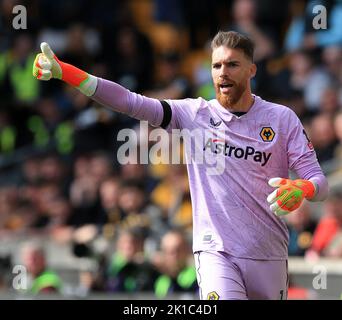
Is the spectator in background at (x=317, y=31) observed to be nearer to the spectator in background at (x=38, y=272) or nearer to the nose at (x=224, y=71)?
the spectator in background at (x=38, y=272)

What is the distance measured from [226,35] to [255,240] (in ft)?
4.70

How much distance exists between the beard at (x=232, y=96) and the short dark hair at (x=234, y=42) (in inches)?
9.0

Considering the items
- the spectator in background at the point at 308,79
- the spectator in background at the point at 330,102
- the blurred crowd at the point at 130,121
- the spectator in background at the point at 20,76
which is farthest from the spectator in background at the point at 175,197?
the spectator in background at the point at 20,76

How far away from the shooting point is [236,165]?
7742 mm

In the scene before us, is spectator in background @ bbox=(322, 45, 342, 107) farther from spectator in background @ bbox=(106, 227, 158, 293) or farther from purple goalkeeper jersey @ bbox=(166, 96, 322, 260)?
purple goalkeeper jersey @ bbox=(166, 96, 322, 260)

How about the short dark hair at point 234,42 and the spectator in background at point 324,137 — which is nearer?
the short dark hair at point 234,42

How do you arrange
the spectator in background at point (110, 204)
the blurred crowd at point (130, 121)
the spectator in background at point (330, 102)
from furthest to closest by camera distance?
the spectator in background at point (110, 204) < the spectator in background at point (330, 102) < the blurred crowd at point (130, 121)

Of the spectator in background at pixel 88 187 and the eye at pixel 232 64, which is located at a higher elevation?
the eye at pixel 232 64

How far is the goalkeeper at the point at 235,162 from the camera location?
7.64m

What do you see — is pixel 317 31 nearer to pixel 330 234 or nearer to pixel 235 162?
pixel 330 234

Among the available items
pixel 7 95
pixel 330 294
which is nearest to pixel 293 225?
pixel 330 294

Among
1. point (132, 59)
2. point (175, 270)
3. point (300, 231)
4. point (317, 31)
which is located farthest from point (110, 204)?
point (317, 31)
